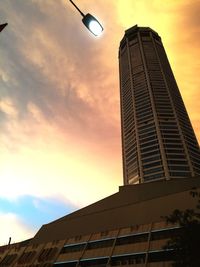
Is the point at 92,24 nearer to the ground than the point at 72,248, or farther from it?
nearer to the ground

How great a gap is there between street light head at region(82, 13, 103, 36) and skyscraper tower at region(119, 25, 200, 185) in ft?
403

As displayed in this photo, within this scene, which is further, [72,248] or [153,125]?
[153,125]

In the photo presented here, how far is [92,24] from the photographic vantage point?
8484 mm

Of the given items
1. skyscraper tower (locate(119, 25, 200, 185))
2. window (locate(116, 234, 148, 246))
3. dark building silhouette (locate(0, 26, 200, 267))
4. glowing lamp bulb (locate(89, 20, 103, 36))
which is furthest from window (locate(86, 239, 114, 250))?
skyscraper tower (locate(119, 25, 200, 185))

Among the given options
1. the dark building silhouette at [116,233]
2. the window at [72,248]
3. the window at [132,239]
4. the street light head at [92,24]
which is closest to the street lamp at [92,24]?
the street light head at [92,24]

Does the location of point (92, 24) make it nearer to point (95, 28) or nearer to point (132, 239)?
point (95, 28)

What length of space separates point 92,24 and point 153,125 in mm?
148715

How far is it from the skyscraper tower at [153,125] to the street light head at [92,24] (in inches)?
4840

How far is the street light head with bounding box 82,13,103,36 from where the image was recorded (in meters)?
8.42

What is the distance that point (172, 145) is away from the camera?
141875 mm

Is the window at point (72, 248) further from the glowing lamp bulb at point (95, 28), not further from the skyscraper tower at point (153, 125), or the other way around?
the skyscraper tower at point (153, 125)

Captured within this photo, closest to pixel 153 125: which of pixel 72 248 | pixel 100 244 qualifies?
pixel 72 248

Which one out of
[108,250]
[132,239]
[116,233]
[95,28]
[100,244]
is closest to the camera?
[95,28]

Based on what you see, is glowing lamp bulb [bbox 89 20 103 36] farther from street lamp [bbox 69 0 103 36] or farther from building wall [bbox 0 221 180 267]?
building wall [bbox 0 221 180 267]
